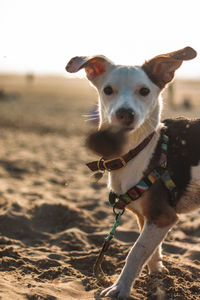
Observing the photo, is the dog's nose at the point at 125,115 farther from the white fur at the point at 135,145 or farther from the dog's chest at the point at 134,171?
the dog's chest at the point at 134,171

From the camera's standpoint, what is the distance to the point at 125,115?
318 centimetres

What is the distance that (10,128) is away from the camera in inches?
604

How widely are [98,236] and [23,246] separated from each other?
106 cm

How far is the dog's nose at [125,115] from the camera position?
10.4ft

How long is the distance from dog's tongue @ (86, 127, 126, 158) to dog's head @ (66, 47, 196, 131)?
12 cm

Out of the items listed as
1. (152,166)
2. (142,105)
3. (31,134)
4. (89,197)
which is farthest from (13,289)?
(31,134)

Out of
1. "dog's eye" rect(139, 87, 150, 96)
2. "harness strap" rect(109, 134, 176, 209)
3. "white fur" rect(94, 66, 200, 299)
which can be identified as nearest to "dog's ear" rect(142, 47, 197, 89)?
"white fur" rect(94, 66, 200, 299)

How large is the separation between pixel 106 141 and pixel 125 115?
0.29m

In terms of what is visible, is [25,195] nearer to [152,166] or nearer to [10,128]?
[152,166]

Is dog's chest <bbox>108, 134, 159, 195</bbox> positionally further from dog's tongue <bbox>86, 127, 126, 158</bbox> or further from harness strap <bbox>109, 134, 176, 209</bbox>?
dog's tongue <bbox>86, 127, 126, 158</bbox>

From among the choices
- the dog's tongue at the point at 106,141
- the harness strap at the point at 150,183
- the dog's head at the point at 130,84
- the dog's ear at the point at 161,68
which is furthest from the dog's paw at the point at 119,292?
the dog's ear at the point at 161,68

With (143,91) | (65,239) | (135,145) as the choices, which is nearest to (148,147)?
(135,145)

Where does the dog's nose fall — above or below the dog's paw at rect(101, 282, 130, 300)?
above

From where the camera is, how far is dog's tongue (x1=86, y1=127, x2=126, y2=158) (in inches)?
123
